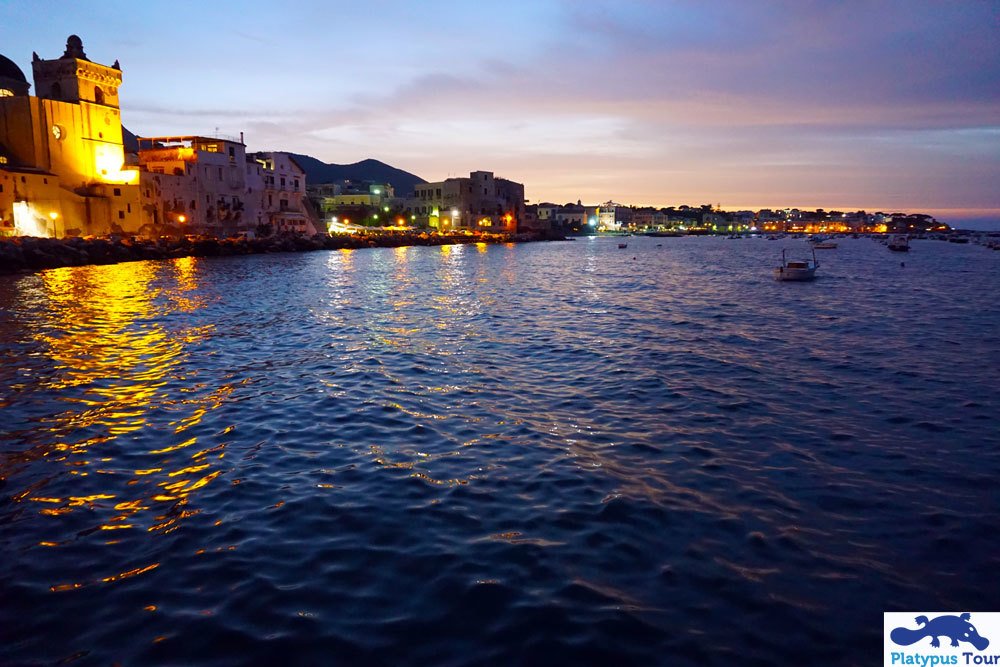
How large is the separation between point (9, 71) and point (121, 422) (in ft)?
251

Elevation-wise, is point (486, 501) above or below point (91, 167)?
below

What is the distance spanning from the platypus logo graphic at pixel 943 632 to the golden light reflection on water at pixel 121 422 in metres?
7.14

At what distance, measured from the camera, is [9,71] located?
63.6 metres

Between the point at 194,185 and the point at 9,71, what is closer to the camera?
the point at 9,71

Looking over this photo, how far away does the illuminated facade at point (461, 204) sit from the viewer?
5217 inches

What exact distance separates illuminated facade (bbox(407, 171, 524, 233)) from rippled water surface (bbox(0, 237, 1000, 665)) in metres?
118

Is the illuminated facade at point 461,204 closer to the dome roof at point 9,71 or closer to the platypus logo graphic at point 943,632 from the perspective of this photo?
the dome roof at point 9,71

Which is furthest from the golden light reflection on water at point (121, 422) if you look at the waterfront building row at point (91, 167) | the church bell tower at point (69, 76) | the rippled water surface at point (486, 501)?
the church bell tower at point (69, 76)

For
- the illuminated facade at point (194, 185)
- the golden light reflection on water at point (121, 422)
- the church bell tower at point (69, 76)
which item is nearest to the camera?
the golden light reflection on water at point (121, 422)

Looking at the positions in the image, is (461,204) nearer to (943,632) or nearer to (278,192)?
(278,192)

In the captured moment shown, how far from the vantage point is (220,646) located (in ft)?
15.8

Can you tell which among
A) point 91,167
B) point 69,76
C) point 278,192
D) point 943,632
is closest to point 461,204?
point 278,192

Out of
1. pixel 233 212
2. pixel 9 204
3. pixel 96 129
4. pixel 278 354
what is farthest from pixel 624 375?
pixel 233 212

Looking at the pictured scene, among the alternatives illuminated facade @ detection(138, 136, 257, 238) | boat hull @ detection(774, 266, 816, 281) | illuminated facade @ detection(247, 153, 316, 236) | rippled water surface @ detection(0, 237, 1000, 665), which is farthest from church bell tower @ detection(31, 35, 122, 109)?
boat hull @ detection(774, 266, 816, 281)
